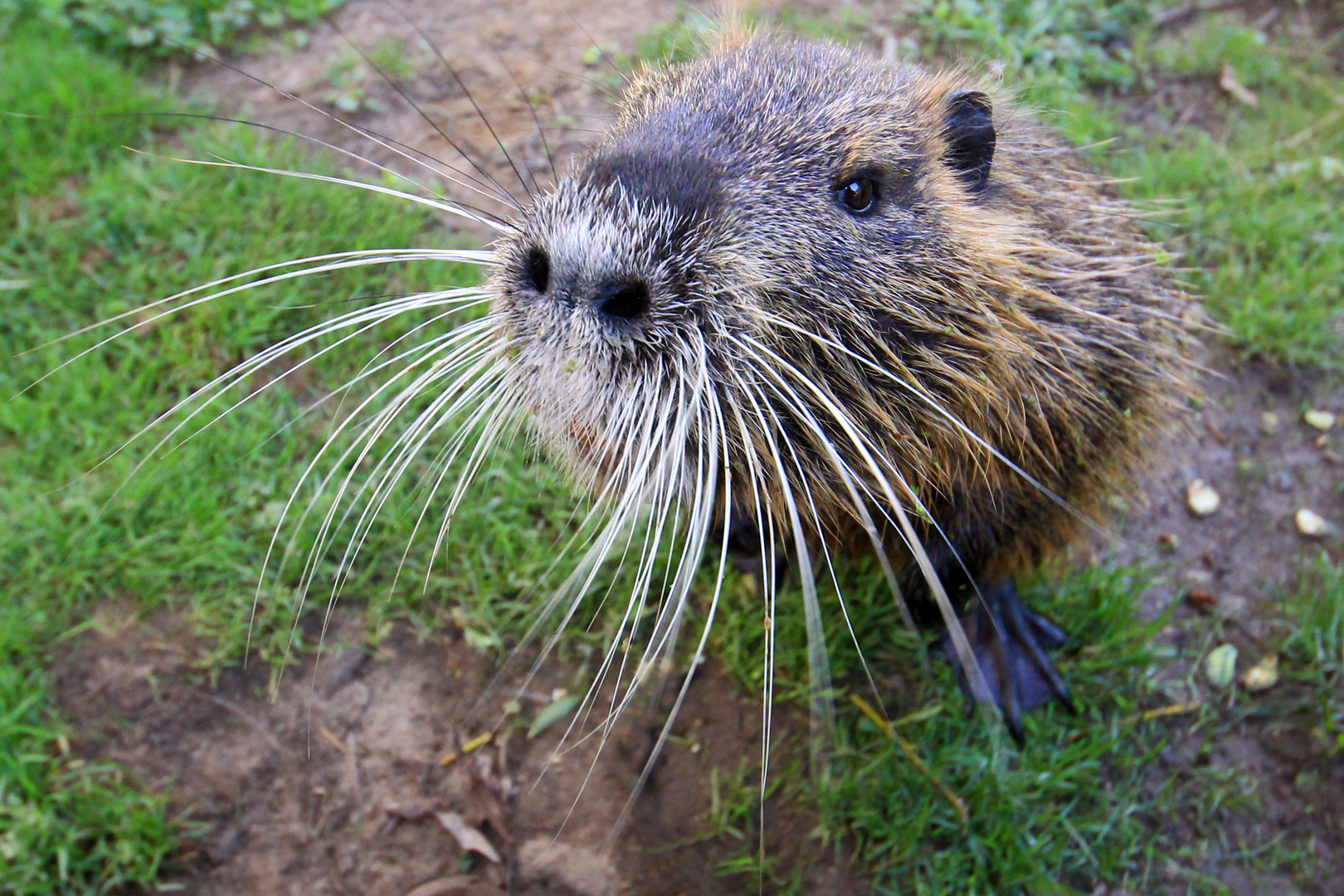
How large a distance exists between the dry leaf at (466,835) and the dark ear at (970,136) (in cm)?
187

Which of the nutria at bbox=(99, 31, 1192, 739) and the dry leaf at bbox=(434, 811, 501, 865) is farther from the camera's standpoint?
the dry leaf at bbox=(434, 811, 501, 865)

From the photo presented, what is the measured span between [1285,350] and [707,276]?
8.45 ft

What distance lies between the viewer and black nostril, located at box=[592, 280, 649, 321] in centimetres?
147

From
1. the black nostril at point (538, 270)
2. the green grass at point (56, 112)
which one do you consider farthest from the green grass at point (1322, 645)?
the green grass at point (56, 112)

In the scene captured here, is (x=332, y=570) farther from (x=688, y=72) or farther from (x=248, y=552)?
(x=688, y=72)

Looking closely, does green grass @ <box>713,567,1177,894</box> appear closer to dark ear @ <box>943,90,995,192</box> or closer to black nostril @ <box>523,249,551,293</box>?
dark ear @ <box>943,90,995,192</box>

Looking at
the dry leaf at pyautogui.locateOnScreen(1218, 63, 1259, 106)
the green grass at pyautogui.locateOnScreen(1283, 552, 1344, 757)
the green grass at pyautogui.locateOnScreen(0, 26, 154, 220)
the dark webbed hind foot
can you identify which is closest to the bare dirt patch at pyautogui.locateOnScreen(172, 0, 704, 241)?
the green grass at pyautogui.locateOnScreen(0, 26, 154, 220)

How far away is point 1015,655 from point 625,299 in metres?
1.66

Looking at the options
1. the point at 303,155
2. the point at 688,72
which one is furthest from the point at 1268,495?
the point at 303,155

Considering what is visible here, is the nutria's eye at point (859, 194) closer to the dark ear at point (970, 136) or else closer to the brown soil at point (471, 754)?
the dark ear at point (970, 136)

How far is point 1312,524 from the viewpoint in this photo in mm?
2844

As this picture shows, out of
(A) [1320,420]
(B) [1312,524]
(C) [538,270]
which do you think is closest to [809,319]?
(C) [538,270]

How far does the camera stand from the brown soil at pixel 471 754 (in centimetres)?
227

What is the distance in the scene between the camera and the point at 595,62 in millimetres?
3941
